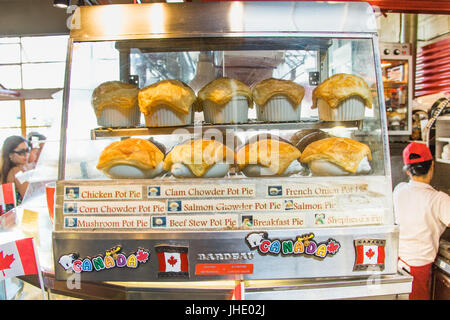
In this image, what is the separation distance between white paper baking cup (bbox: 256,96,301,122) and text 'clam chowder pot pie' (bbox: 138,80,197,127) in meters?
0.39

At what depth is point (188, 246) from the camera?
1353 mm

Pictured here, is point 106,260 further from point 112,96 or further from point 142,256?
point 112,96

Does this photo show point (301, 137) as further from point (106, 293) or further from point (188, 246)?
point (106, 293)

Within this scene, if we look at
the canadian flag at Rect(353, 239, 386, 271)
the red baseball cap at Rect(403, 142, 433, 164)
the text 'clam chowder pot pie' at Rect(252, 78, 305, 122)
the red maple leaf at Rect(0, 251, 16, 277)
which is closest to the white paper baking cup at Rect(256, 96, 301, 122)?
the text 'clam chowder pot pie' at Rect(252, 78, 305, 122)

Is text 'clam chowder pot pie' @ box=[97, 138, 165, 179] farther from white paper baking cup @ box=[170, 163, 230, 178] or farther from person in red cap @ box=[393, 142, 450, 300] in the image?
person in red cap @ box=[393, 142, 450, 300]

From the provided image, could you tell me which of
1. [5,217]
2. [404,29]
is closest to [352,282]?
[5,217]

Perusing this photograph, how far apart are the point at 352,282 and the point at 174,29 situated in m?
1.50

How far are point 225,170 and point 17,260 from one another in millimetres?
1309

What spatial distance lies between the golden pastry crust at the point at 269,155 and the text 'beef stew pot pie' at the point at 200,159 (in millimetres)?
63

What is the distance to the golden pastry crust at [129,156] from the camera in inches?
54.6

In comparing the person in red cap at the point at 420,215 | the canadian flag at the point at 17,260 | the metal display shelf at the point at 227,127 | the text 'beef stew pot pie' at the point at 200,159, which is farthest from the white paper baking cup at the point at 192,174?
the person in red cap at the point at 420,215

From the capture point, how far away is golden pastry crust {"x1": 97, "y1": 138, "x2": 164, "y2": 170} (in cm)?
139

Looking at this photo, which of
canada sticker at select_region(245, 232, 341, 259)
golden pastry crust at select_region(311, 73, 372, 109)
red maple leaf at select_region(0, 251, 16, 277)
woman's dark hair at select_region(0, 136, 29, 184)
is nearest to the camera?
canada sticker at select_region(245, 232, 341, 259)

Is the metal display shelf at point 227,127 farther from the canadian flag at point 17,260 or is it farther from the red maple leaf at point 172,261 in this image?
the canadian flag at point 17,260
